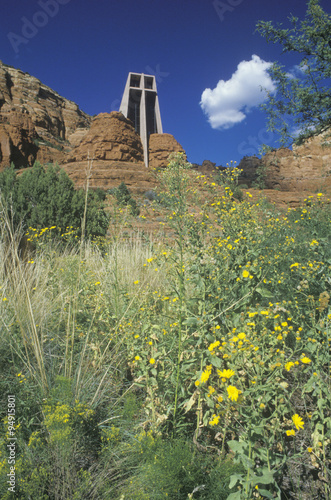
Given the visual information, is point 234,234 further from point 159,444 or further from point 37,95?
point 37,95

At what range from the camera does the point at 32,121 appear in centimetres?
A: 3812

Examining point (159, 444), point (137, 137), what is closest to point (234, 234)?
point (159, 444)

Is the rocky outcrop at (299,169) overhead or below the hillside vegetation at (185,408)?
overhead

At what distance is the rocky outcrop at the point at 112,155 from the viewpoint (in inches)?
1129

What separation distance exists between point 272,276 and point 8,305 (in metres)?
2.48

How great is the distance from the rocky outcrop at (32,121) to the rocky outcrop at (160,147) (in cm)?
1194

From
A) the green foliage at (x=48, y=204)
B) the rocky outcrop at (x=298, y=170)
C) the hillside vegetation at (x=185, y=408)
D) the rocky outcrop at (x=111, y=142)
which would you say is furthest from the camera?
the rocky outcrop at (x=298, y=170)

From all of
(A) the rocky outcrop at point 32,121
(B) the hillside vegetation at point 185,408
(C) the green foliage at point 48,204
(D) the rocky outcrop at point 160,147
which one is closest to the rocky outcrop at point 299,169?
(D) the rocky outcrop at point 160,147

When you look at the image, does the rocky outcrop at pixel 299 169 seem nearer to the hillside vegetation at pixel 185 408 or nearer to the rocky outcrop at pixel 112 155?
the rocky outcrop at pixel 112 155

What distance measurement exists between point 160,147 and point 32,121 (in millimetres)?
17865

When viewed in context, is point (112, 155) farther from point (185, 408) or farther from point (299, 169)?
point (185, 408)

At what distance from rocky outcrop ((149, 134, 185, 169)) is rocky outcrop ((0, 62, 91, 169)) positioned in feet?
39.2

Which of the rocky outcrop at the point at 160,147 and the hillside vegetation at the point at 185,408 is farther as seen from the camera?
the rocky outcrop at the point at 160,147

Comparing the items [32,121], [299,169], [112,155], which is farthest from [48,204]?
[32,121]
